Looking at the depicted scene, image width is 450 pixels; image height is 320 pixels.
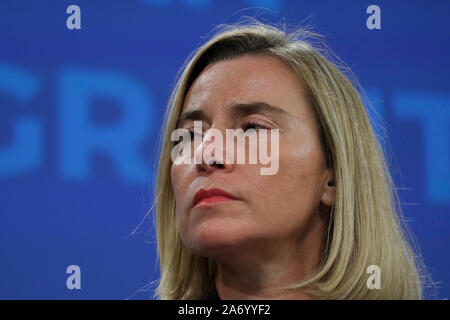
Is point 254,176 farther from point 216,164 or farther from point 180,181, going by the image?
point 180,181

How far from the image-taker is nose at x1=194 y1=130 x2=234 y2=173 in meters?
1.86

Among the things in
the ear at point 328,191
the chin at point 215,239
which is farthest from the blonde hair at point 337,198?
the chin at point 215,239

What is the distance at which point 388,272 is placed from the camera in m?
1.96

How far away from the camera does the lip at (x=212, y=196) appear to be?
1832mm

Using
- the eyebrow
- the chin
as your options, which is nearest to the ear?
the eyebrow

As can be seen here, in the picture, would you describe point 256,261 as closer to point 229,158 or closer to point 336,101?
point 229,158

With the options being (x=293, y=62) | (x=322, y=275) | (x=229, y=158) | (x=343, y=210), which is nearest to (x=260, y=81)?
(x=293, y=62)

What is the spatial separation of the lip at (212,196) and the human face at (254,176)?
0.01 metres

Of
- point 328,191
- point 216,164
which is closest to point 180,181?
point 216,164

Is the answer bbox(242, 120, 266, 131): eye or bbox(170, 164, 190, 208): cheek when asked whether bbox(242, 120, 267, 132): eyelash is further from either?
bbox(170, 164, 190, 208): cheek

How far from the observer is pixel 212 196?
6.06 feet

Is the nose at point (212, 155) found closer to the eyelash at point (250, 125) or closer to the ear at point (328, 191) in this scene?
the eyelash at point (250, 125)

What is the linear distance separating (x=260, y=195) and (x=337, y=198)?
11.1 inches
